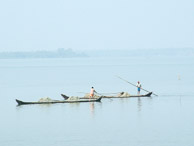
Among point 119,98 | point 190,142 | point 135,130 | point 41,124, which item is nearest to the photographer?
point 190,142

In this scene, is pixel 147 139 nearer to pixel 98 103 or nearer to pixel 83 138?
pixel 83 138

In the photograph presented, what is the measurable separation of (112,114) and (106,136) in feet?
30.5

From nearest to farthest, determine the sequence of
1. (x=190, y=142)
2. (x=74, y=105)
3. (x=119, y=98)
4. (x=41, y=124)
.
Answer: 1. (x=190, y=142)
2. (x=41, y=124)
3. (x=74, y=105)
4. (x=119, y=98)

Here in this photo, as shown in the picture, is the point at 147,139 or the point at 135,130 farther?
the point at 135,130

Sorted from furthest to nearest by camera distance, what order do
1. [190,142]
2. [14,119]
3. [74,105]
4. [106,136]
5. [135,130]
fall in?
[74,105], [14,119], [135,130], [106,136], [190,142]

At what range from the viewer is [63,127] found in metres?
33.5

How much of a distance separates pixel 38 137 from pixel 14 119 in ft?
25.5

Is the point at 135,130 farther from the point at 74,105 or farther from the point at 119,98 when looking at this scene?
the point at 119,98

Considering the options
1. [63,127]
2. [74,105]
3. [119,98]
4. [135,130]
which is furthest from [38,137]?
[119,98]

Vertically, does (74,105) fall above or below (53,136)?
above

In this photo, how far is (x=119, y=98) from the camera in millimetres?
49688

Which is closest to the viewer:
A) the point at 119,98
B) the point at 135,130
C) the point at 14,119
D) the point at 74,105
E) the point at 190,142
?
the point at 190,142

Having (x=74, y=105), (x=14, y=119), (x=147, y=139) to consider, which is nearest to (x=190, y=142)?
(x=147, y=139)

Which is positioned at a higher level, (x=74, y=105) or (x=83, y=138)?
(x=74, y=105)
